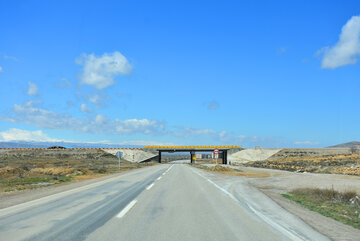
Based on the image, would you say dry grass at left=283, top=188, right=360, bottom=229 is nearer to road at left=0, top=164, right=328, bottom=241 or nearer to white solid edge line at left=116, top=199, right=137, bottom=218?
road at left=0, top=164, right=328, bottom=241

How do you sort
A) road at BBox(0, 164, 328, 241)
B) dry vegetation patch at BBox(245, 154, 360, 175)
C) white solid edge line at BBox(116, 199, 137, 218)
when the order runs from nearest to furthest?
road at BBox(0, 164, 328, 241) < white solid edge line at BBox(116, 199, 137, 218) < dry vegetation patch at BBox(245, 154, 360, 175)

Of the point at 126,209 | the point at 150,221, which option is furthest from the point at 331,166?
the point at 150,221

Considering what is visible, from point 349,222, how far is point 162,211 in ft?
17.0

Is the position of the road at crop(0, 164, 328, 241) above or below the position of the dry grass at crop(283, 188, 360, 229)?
above

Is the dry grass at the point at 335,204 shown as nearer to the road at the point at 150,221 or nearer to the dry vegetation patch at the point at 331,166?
the road at the point at 150,221

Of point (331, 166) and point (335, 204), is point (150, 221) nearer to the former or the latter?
point (335, 204)

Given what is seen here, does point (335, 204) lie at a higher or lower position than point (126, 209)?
lower

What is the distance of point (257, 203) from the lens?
422 inches

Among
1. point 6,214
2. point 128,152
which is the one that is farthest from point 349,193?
point 128,152

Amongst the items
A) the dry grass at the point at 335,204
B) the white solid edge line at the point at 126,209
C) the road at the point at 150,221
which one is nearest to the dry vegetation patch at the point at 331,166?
the dry grass at the point at 335,204

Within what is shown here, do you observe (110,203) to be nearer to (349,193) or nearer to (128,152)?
(349,193)

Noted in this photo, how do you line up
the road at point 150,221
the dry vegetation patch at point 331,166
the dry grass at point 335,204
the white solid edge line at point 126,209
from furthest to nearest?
the dry vegetation patch at point 331,166, the dry grass at point 335,204, the white solid edge line at point 126,209, the road at point 150,221

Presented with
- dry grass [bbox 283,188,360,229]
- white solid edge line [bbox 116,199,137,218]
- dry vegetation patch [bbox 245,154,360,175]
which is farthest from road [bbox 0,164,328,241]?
dry vegetation patch [bbox 245,154,360,175]

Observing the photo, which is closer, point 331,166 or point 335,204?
point 335,204
